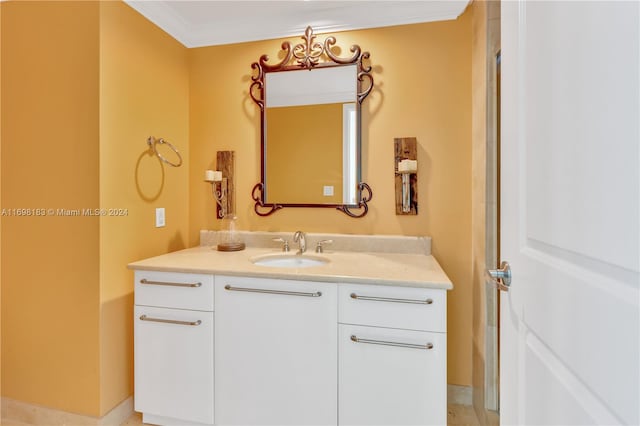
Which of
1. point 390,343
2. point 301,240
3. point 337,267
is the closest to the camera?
point 390,343

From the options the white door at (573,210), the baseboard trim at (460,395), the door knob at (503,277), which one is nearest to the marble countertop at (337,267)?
the door knob at (503,277)

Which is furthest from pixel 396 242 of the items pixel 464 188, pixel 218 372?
pixel 218 372

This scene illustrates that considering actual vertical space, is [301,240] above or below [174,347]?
above

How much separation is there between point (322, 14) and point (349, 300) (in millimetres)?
1775

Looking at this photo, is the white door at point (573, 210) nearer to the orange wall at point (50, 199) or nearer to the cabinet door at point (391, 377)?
the cabinet door at point (391, 377)

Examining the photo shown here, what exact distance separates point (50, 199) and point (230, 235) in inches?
38.3

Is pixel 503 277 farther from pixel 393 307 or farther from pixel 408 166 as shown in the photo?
pixel 408 166

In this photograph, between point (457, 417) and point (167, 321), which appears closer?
point (167, 321)

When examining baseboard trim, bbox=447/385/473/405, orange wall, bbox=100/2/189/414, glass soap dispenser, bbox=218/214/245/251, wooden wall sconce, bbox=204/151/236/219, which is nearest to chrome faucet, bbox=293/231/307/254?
glass soap dispenser, bbox=218/214/245/251

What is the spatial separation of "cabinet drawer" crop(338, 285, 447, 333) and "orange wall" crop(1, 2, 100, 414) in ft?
4.29

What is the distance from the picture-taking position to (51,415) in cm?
179

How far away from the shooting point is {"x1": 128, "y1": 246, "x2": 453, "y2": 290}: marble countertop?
1.42 metres

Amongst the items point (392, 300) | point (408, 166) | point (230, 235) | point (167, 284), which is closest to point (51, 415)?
point (167, 284)

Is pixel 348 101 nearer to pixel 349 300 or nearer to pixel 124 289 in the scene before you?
pixel 349 300
